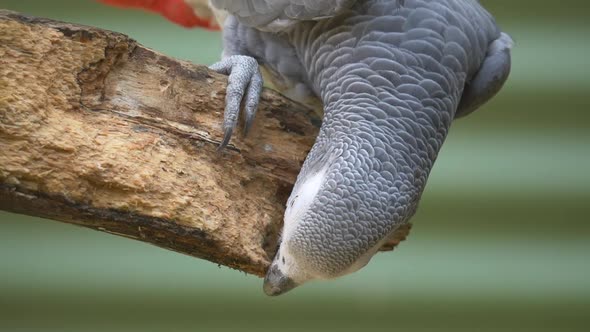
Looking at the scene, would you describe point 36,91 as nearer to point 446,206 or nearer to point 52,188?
point 52,188

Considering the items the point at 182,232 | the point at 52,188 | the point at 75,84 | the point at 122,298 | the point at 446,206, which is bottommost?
the point at 122,298

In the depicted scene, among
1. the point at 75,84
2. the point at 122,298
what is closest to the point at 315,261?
the point at 75,84

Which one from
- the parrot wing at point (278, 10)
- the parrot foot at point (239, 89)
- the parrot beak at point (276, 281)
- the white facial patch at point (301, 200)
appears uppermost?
the parrot wing at point (278, 10)

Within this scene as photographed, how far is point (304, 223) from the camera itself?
1213 millimetres

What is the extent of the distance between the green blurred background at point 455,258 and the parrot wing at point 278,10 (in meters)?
1.17

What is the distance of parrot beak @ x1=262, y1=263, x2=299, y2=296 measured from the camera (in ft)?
4.34

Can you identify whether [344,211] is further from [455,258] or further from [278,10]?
[455,258]

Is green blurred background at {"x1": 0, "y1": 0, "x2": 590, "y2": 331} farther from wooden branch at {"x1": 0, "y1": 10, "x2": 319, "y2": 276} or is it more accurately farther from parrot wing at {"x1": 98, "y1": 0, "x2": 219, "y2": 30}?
wooden branch at {"x1": 0, "y1": 10, "x2": 319, "y2": 276}

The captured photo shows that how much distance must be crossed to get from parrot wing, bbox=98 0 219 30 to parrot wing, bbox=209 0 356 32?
35 cm

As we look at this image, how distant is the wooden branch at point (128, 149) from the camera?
119cm

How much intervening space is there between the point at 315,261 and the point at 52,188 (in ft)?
1.63

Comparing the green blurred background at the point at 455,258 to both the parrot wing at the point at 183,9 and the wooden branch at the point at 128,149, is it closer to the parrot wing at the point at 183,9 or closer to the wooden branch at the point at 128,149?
the parrot wing at the point at 183,9

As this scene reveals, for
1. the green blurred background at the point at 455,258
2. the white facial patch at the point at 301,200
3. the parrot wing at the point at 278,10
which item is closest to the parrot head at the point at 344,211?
the white facial patch at the point at 301,200

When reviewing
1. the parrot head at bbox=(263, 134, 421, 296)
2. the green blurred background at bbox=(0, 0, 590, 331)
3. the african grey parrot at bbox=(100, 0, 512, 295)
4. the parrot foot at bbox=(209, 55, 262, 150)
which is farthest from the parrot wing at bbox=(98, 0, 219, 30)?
Answer: the parrot head at bbox=(263, 134, 421, 296)
